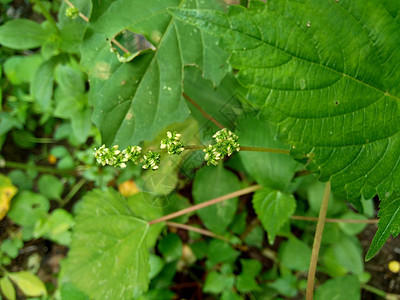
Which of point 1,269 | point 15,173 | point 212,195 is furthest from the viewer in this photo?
point 15,173

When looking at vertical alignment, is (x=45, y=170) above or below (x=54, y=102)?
below

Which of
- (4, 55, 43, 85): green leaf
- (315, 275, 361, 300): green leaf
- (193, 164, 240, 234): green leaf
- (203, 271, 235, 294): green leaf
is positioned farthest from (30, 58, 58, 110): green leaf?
(315, 275, 361, 300): green leaf

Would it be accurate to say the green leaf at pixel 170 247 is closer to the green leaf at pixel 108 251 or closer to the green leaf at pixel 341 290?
the green leaf at pixel 108 251

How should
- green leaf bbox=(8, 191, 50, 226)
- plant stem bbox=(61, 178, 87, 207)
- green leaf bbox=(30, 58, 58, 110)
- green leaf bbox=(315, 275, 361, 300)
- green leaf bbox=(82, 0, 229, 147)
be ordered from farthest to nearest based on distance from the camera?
1. plant stem bbox=(61, 178, 87, 207)
2. green leaf bbox=(8, 191, 50, 226)
3. green leaf bbox=(30, 58, 58, 110)
4. green leaf bbox=(315, 275, 361, 300)
5. green leaf bbox=(82, 0, 229, 147)

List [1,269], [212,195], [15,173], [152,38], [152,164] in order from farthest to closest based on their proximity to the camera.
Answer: [15,173] → [1,269] → [212,195] → [152,38] → [152,164]

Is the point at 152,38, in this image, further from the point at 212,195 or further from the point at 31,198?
the point at 31,198

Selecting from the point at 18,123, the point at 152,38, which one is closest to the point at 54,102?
the point at 18,123

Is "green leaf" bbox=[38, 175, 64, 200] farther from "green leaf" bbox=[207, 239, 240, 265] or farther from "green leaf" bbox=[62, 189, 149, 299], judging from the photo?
"green leaf" bbox=[207, 239, 240, 265]
